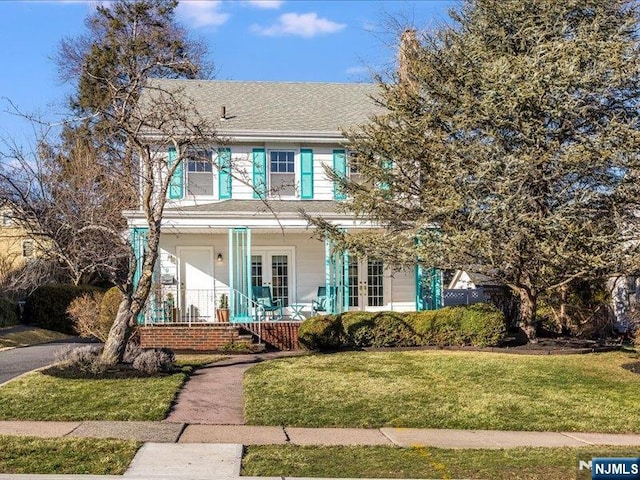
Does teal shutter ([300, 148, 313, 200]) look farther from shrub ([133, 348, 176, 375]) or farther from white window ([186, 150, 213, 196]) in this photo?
shrub ([133, 348, 176, 375])

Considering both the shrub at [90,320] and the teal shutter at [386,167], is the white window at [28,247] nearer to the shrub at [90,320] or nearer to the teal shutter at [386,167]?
the shrub at [90,320]

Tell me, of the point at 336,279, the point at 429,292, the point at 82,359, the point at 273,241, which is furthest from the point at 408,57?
the point at 82,359

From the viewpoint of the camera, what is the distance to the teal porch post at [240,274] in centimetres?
1963

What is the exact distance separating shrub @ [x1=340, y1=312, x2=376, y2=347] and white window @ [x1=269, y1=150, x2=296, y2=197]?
5.14m

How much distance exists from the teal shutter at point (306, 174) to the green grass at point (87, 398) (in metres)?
9.51

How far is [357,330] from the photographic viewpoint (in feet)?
59.5

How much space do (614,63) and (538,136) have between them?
2.21 meters

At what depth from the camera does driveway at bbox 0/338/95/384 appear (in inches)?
582

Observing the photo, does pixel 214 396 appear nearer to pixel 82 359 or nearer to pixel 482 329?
pixel 82 359

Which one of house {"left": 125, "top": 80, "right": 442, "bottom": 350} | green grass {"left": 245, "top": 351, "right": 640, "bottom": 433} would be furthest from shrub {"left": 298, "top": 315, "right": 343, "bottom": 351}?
house {"left": 125, "top": 80, "right": 442, "bottom": 350}

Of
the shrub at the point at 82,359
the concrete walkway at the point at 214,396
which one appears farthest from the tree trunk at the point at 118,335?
the concrete walkway at the point at 214,396

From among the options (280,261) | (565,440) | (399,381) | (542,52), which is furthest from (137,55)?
(565,440)

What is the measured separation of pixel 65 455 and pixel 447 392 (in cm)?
678

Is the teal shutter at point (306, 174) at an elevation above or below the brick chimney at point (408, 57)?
below
